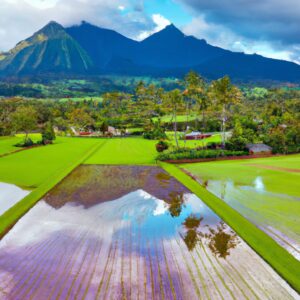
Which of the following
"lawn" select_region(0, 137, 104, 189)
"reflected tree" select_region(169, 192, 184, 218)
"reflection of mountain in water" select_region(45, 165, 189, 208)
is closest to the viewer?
"reflected tree" select_region(169, 192, 184, 218)

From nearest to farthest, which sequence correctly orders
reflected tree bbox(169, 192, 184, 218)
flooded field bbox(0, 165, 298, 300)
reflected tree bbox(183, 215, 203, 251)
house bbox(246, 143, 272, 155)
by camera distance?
flooded field bbox(0, 165, 298, 300), reflected tree bbox(183, 215, 203, 251), reflected tree bbox(169, 192, 184, 218), house bbox(246, 143, 272, 155)

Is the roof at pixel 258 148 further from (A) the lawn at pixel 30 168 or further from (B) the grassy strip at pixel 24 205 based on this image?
(B) the grassy strip at pixel 24 205

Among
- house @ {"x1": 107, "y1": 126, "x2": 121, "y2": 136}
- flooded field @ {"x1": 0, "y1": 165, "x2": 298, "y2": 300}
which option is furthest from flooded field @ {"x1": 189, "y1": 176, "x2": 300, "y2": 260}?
house @ {"x1": 107, "y1": 126, "x2": 121, "y2": 136}

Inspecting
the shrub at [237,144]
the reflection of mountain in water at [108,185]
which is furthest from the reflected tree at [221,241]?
the shrub at [237,144]

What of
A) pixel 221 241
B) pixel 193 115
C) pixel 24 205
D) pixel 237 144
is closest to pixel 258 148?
pixel 237 144

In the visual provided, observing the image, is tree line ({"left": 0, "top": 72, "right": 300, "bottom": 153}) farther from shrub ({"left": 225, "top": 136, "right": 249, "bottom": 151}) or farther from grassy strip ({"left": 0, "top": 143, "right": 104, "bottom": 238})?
grassy strip ({"left": 0, "top": 143, "right": 104, "bottom": 238})

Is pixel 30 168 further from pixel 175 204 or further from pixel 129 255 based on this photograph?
pixel 129 255

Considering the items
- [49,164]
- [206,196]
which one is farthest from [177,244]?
[49,164]
